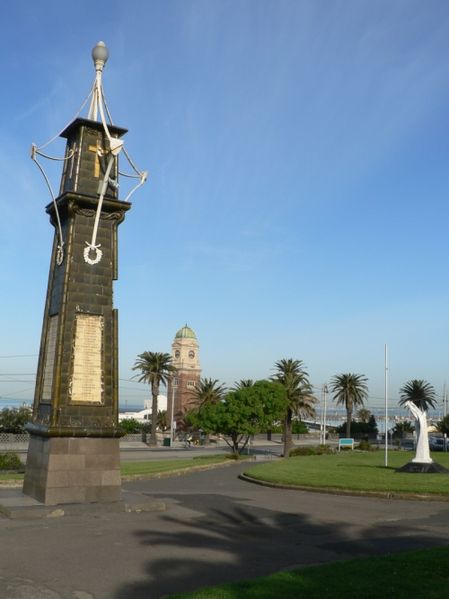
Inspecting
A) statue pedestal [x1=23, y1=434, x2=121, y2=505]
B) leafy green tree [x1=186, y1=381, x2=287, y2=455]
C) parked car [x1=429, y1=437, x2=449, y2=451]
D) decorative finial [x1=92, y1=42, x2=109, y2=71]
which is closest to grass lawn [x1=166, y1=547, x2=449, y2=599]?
statue pedestal [x1=23, y1=434, x2=121, y2=505]

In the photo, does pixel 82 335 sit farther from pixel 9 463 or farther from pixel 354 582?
pixel 9 463

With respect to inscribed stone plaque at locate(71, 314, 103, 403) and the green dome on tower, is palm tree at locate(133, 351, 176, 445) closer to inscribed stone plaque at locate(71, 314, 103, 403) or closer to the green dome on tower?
the green dome on tower

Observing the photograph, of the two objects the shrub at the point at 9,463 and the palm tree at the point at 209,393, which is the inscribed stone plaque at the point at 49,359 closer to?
the shrub at the point at 9,463

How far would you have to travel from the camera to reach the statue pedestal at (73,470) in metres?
17.8

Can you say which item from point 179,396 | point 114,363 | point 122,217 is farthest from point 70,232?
point 179,396

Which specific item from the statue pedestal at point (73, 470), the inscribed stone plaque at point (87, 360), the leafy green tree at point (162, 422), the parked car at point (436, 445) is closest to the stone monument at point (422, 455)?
the statue pedestal at point (73, 470)

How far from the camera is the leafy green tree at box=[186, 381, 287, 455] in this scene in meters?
50.9

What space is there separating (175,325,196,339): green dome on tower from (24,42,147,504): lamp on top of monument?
87815mm

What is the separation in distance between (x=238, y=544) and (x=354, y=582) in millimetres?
4897

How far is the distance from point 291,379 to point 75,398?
4529 cm

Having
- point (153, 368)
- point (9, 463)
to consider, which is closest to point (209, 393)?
point (153, 368)

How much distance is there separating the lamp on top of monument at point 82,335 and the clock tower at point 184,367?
83489 mm

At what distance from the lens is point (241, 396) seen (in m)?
52.0

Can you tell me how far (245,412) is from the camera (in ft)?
166
